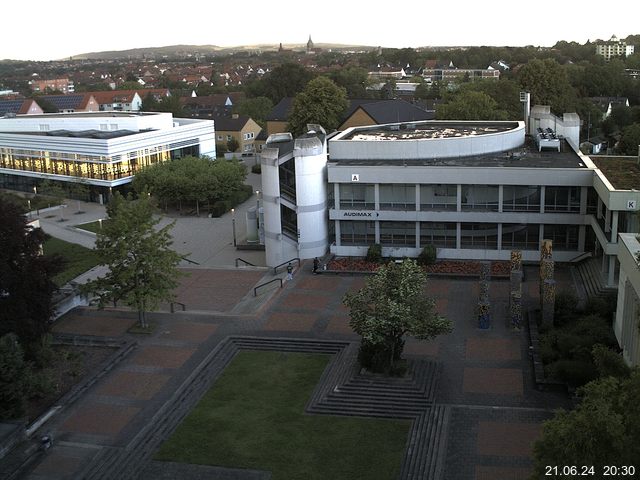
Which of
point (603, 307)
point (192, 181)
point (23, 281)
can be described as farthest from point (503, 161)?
point (23, 281)

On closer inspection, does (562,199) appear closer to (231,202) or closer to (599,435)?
(599,435)

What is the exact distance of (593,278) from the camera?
3284cm

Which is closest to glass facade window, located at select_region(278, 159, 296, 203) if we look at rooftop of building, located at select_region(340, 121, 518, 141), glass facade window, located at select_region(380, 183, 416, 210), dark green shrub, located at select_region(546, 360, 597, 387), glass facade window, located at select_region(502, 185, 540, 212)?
glass facade window, located at select_region(380, 183, 416, 210)

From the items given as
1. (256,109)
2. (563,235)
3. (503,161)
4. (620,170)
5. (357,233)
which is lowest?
(357,233)

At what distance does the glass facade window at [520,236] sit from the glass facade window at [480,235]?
50 cm

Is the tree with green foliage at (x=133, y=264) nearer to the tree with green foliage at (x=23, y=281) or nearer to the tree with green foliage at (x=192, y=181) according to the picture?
the tree with green foliage at (x=23, y=281)

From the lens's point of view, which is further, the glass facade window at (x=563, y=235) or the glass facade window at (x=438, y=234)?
the glass facade window at (x=438, y=234)

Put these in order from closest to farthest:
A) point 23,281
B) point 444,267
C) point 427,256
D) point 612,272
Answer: point 23,281
point 612,272
point 444,267
point 427,256

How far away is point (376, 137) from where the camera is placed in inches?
1724

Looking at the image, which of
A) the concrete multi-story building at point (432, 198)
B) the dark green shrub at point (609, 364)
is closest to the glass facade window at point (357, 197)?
the concrete multi-story building at point (432, 198)

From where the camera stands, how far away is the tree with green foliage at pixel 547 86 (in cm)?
8081

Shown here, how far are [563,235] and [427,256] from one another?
6880mm

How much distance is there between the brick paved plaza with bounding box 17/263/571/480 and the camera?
68.5 feet

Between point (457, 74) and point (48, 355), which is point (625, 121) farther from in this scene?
point (457, 74)
